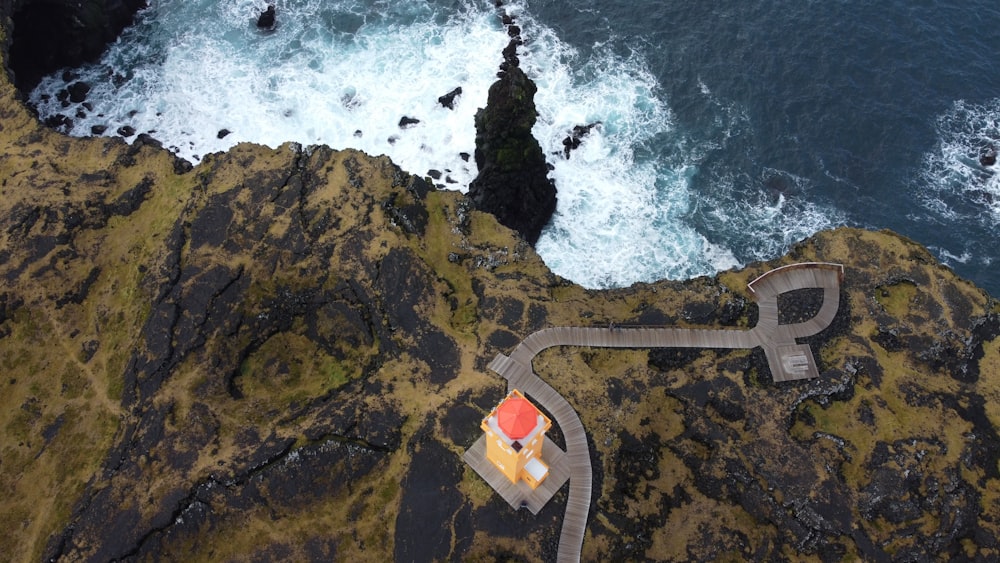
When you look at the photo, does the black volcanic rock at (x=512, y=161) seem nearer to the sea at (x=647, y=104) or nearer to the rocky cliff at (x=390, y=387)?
the sea at (x=647, y=104)

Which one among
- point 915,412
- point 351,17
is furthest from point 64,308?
point 915,412

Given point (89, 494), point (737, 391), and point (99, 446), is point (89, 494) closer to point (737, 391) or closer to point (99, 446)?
point (99, 446)

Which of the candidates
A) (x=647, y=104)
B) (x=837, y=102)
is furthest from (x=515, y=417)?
(x=837, y=102)

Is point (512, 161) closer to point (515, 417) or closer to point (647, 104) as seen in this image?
point (647, 104)

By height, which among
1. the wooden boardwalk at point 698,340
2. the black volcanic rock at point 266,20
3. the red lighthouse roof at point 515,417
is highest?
the red lighthouse roof at point 515,417

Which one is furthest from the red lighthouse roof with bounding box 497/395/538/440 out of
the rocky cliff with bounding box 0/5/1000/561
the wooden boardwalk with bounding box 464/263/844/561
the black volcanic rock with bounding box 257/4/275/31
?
the black volcanic rock with bounding box 257/4/275/31

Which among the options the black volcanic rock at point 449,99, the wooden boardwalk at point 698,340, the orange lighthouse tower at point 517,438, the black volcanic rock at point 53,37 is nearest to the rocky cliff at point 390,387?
the wooden boardwalk at point 698,340
